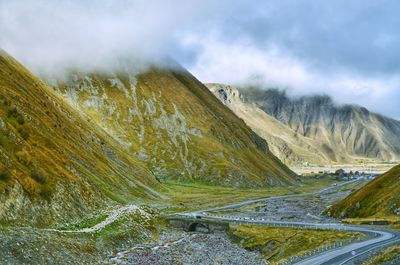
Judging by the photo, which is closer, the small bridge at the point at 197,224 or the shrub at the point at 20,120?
the shrub at the point at 20,120

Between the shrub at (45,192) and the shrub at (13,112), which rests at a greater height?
the shrub at (13,112)

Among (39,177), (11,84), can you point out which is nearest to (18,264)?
(39,177)

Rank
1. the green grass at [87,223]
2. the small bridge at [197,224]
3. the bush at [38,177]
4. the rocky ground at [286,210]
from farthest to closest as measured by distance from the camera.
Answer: the rocky ground at [286,210], the small bridge at [197,224], the bush at [38,177], the green grass at [87,223]

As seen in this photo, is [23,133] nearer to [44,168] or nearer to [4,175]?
[44,168]

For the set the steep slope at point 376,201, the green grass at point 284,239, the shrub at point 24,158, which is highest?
the shrub at point 24,158

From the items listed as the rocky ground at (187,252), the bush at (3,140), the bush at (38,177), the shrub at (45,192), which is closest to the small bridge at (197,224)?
the rocky ground at (187,252)

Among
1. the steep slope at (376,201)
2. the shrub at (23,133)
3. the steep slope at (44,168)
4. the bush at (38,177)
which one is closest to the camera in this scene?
the steep slope at (44,168)

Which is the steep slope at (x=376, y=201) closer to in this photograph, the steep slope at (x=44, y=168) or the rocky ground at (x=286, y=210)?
the rocky ground at (x=286, y=210)

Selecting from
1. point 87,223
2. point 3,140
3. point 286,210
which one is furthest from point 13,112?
point 286,210

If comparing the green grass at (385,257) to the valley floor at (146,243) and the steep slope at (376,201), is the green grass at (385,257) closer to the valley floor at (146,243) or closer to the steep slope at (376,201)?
the valley floor at (146,243)
